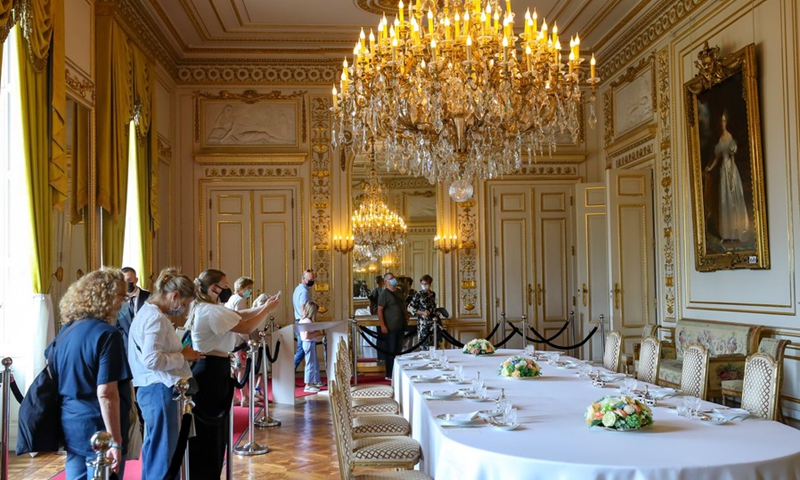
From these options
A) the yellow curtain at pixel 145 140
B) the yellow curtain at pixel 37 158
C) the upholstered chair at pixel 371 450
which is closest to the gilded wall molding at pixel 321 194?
the yellow curtain at pixel 145 140

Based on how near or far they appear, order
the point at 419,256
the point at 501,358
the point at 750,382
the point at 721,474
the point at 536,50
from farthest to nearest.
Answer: the point at 419,256
the point at 501,358
the point at 536,50
the point at 750,382
the point at 721,474

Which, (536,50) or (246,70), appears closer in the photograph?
(536,50)

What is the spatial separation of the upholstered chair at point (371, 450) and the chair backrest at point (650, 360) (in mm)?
2196

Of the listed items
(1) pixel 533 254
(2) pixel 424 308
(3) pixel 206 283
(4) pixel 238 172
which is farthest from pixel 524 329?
(3) pixel 206 283

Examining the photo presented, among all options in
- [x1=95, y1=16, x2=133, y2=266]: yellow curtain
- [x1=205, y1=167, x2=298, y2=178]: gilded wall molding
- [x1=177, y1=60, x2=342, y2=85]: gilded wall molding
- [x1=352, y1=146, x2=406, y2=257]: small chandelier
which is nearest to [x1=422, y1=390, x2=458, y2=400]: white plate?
[x1=95, y1=16, x2=133, y2=266]: yellow curtain

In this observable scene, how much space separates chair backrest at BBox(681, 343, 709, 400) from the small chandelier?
23.9 ft

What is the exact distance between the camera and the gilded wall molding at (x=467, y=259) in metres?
10.6

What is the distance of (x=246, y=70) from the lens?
10.5 metres

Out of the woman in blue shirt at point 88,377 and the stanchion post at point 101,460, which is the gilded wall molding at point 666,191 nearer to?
the woman in blue shirt at point 88,377

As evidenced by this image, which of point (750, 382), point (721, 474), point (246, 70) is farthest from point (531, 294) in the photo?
point (721, 474)

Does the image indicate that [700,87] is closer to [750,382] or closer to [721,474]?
[750,382]

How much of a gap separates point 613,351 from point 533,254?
453cm

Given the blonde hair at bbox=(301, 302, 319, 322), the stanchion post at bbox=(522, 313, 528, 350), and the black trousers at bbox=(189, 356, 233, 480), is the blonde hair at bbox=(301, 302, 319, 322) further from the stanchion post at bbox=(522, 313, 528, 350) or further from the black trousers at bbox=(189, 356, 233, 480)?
the black trousers at bbox=(189, 356, 233, 480)

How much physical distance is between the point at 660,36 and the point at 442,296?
15.0 feet
